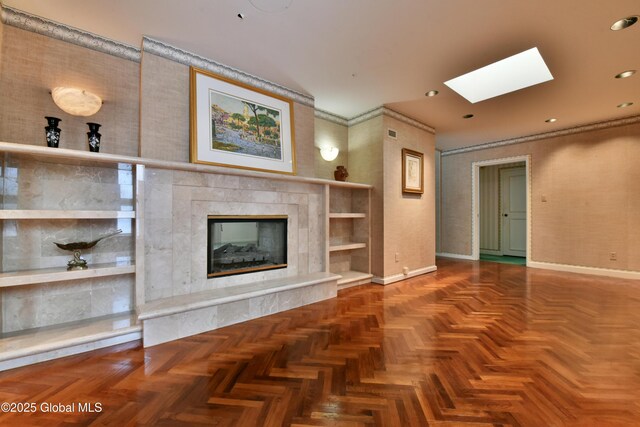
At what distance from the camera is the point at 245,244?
305 cm

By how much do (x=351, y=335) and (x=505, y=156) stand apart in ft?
18.1

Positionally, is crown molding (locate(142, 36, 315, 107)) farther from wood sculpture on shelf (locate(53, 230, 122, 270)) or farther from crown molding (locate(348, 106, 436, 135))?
wood sculpture on shelf (locate(53, 230, 122, 270))

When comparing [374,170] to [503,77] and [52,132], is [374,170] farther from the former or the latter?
[52,132]

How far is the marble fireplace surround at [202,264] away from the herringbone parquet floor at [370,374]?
7.0 inches

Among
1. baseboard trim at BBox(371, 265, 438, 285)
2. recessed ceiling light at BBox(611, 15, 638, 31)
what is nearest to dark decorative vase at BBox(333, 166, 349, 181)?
baseboard trim at BBox(371, 265, 438, 285)

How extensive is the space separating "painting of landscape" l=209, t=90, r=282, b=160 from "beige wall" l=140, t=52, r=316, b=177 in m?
0.28

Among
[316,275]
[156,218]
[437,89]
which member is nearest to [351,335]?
[316,275]

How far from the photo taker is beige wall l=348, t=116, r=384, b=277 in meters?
4.01

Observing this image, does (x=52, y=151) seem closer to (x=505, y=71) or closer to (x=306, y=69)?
(x=306, y=69)

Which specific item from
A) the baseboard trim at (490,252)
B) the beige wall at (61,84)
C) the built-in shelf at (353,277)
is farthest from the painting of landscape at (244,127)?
the baseboard trim at (490,252)

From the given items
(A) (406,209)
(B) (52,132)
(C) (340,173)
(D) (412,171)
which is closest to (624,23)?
(D) (412,171)

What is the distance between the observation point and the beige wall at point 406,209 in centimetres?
405

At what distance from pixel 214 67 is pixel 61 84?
1.31m

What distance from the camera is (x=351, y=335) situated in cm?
226
